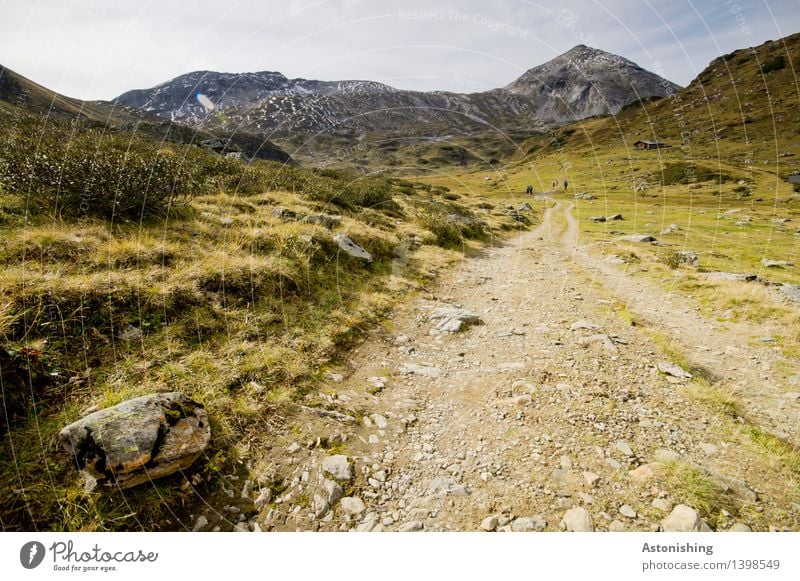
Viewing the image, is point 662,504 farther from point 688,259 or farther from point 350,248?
point 688,259

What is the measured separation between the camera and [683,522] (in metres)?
3.33

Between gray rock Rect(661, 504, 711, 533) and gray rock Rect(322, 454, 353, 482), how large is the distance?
3.39 metres

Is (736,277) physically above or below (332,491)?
above

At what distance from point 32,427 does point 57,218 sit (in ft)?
21.3

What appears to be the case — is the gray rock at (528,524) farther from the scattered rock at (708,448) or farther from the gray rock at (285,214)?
the gray rock at (285,214)

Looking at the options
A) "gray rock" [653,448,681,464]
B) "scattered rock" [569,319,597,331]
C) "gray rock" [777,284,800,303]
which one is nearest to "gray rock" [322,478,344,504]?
"gray rock" [653,448,681,464]

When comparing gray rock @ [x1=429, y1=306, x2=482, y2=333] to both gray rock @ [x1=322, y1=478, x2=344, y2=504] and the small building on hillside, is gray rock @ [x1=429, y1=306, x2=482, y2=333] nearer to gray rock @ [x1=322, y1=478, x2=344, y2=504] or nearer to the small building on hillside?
gray rock @ [x1=322, y1=478, x2=344, y2=504]

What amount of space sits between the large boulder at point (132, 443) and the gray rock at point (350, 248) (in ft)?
27.1

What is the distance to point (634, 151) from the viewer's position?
107 meters

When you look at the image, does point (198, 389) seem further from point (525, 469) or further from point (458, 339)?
point (458, 339)

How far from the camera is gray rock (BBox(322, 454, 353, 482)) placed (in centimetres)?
416

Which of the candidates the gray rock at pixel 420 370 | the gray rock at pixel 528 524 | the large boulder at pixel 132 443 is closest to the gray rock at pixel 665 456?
the gray rock at pixel 528 524

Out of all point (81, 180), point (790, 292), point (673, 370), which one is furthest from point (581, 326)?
point (81, 180)
